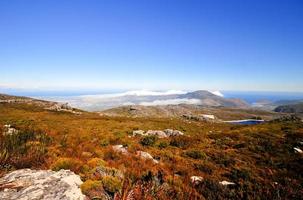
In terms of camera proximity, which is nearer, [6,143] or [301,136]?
[6,143]

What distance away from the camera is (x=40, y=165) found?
7086 millimetres

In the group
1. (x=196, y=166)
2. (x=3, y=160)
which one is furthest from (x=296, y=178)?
(x=3, y=160)

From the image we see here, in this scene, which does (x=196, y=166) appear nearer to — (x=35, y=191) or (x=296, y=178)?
(x=296, y=178)

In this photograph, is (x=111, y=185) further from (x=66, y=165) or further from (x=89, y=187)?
(x=66, y=165)

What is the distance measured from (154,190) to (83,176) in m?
2.15

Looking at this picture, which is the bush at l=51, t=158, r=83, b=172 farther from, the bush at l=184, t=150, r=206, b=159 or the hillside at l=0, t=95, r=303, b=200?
the bush at l=184, t=150, r=206, b=159

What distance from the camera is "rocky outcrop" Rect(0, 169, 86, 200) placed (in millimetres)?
4629

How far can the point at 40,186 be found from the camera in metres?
5.05

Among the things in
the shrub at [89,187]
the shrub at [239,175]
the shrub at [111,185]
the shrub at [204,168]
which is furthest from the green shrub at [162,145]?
the shrub at [89,187]

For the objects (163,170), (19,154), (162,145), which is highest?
(19,154)

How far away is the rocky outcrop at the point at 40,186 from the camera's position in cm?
463

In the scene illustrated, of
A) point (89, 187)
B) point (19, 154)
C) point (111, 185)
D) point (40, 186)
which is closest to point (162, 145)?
point (19, 154)

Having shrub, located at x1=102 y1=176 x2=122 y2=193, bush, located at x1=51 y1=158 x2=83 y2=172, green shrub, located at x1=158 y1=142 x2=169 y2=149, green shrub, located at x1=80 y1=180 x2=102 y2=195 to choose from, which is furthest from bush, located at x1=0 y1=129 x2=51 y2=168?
green shrub, located at x1=158 y1=142 x2=169 y2=149

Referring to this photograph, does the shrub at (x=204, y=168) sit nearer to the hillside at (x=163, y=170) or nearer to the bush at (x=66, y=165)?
the hillside at (x=163, y=170)
